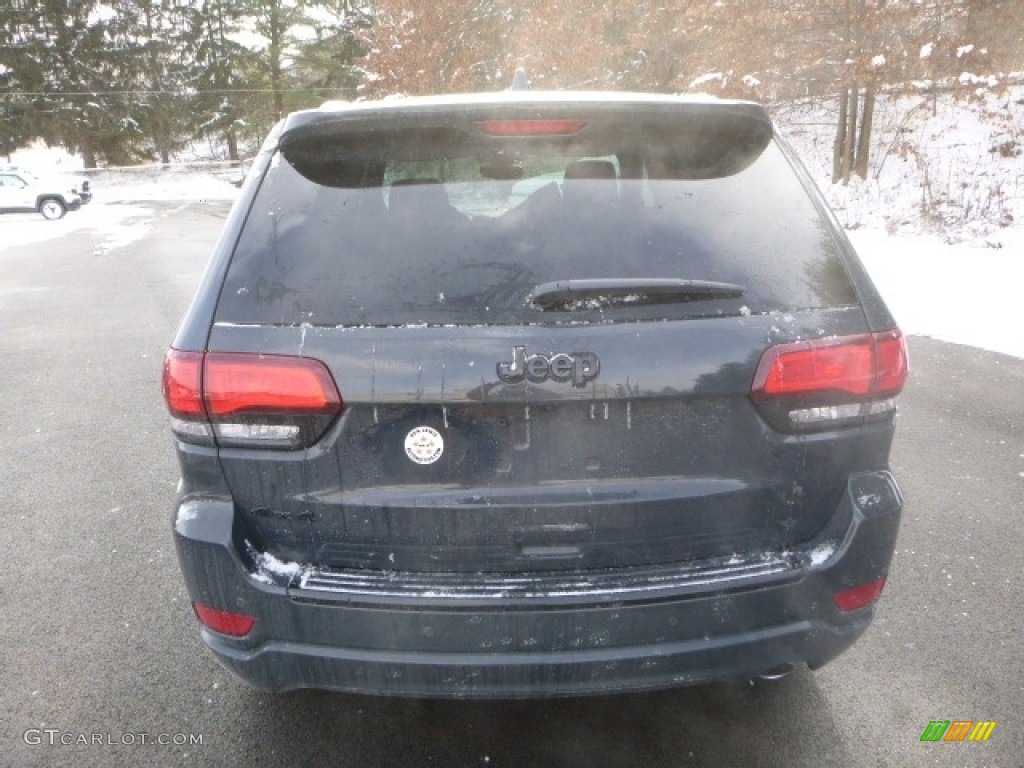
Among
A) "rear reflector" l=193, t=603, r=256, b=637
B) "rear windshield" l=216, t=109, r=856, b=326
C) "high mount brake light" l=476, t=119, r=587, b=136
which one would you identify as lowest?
"rear reflector" l=193, t=603, r=256, b=637

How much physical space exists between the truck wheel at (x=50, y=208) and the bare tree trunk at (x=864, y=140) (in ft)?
85.3

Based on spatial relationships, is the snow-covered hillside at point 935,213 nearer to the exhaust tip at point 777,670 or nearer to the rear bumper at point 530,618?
the rear bumper at point 530,618

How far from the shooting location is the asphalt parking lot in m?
2.30

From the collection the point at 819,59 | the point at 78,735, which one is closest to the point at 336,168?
the point at 78,735

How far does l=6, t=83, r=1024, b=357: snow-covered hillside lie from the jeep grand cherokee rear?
402 centimetres

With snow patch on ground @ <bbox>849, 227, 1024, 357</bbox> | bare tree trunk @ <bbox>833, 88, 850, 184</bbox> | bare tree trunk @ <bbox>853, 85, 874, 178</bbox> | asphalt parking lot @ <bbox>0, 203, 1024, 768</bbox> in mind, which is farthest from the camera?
bare tree trunk @ <bbox>833, 88, 850, 184</bbox>

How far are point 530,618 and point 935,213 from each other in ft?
45.9

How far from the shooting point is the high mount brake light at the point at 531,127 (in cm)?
204

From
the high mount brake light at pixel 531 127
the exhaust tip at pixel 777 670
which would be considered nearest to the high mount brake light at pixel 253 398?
the high mount brake light at pixel 531 127

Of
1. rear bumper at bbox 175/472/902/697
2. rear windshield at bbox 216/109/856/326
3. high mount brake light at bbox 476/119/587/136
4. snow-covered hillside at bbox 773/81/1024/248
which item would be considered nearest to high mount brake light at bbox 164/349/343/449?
rear windshield at bbox 216/109/856/326

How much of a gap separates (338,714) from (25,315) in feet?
29.9

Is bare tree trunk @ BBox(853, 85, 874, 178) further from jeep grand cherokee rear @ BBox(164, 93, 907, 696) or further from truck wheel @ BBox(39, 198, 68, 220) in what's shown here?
truck wheel @ BBox(39, 198, 68, 220)

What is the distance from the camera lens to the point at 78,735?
7.95 ft

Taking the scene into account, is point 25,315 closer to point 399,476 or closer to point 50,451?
point 50,451
